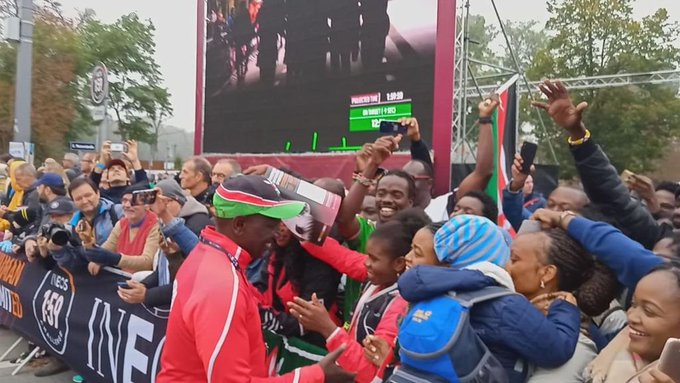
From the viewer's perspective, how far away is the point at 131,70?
32969mm

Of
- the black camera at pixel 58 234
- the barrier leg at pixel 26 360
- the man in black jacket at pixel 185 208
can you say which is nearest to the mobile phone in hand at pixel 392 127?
the man in black jacket at pixel 185 208

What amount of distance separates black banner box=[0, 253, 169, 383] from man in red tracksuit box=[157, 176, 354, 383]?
5.48ft

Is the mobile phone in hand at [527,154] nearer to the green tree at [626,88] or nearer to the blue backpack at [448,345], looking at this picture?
the blue backpack at [448,345]

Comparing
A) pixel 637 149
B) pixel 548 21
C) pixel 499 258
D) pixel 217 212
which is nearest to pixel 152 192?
pixel 217 212

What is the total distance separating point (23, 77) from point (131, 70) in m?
20.7

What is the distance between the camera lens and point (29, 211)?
6.76m

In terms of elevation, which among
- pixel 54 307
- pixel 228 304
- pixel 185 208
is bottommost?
pixel 54 307

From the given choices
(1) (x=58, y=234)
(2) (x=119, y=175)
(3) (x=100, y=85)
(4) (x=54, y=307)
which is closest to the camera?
(1) (x=58, y=234)

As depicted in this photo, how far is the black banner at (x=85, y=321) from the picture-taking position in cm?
386

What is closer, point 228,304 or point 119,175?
point 228,304

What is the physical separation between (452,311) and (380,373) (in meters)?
0.58

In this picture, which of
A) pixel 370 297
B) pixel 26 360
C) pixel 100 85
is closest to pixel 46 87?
pixel 100 85

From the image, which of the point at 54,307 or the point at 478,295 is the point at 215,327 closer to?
the point at 478,295

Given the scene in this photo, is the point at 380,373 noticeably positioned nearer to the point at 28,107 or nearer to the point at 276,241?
the point at 276,241
